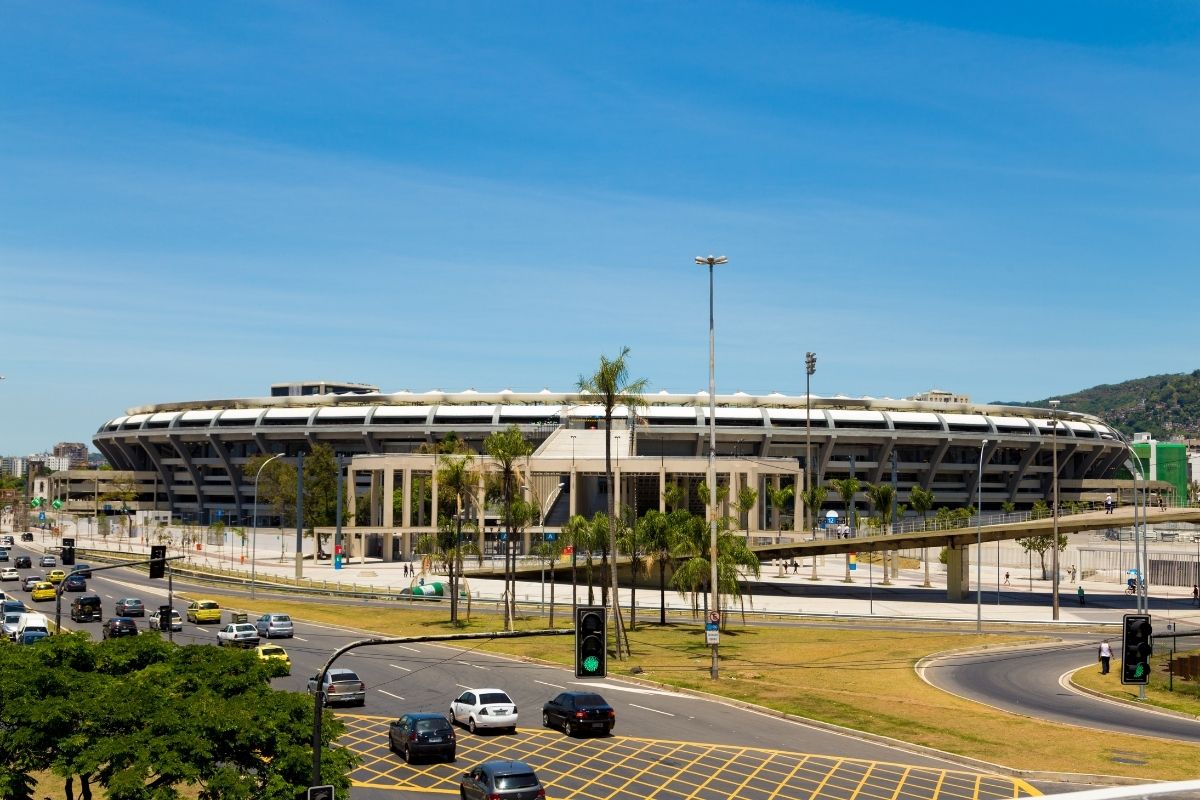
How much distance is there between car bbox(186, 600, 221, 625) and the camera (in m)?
70.1

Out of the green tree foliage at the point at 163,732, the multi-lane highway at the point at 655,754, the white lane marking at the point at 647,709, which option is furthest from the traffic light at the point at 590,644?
the white lane marking at the point at 647,709

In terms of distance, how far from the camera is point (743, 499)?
116438mm

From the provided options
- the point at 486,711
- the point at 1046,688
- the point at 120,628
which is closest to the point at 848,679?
the point at 1046,688

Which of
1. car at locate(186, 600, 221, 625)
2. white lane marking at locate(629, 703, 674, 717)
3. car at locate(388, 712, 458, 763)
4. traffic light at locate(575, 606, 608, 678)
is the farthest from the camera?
car at locate(186, 600, 221, 625)

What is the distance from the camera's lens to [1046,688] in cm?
4888

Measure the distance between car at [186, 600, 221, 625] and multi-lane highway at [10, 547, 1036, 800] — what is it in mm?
21713

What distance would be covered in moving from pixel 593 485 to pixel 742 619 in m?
63.4

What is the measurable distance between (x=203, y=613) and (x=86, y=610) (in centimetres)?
711

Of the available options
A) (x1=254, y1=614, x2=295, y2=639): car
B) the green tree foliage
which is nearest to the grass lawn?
(x1=254, y1=614, x2=295, y2=639): car

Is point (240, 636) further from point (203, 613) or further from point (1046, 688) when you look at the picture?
point (1046, 688)

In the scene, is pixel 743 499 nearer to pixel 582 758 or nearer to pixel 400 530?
pixel 400 530

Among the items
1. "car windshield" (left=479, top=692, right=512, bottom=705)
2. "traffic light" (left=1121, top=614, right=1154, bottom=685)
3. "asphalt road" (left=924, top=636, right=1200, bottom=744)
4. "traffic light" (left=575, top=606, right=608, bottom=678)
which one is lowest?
"asphalt road" (left=924, top=636, right=1200, bottom=744)

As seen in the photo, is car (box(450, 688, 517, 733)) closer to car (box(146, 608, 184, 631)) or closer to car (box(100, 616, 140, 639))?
car (box(100, 616, 140, 639))

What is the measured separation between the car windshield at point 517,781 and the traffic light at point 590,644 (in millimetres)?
9297
